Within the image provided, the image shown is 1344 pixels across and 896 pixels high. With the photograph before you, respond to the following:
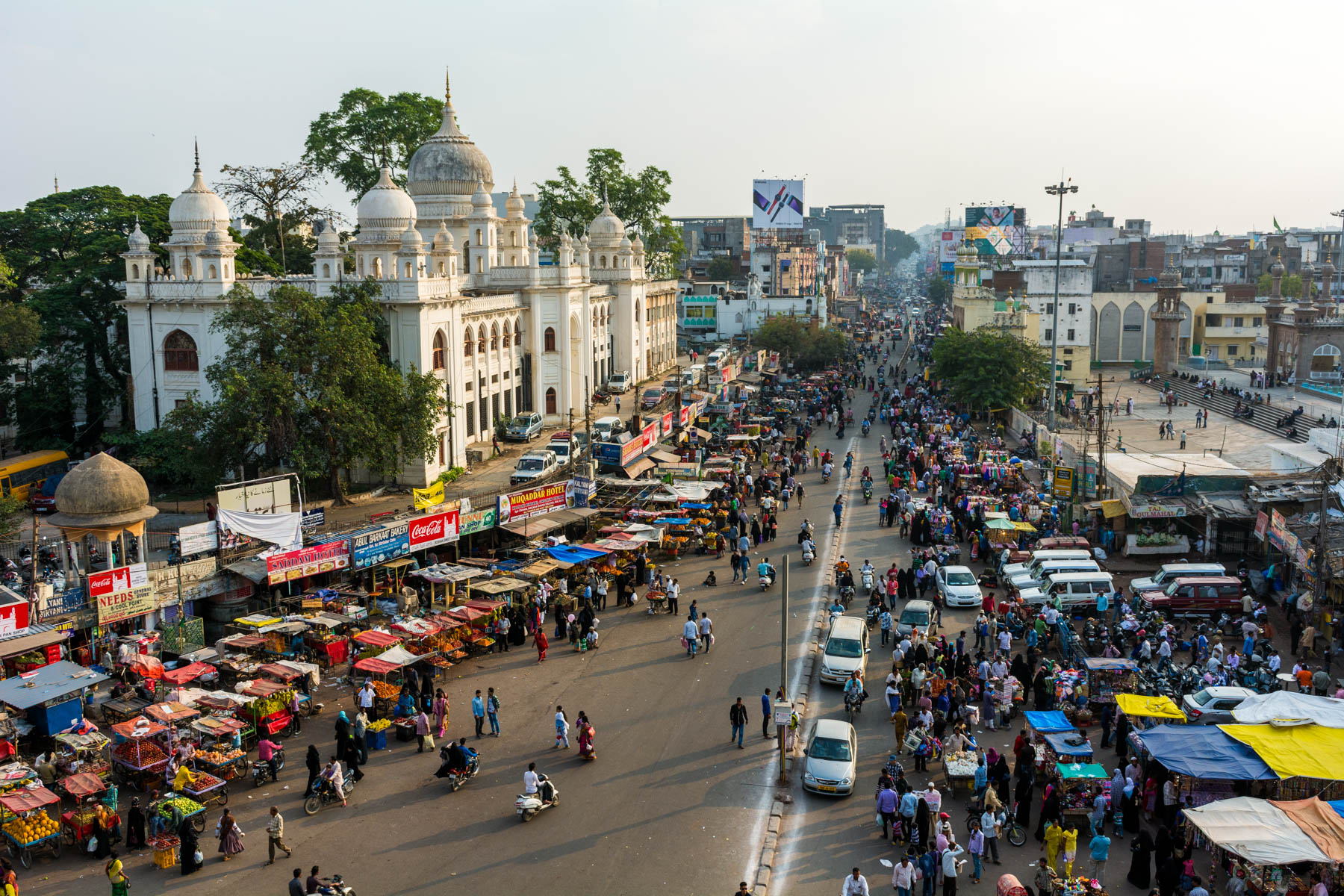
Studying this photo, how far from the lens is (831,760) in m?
16.7

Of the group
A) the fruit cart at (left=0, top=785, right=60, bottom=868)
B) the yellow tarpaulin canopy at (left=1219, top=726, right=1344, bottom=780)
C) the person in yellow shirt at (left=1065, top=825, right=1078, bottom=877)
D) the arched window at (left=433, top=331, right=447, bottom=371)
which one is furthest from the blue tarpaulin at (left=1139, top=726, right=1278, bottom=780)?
the arched window at (left=433, top=331, right=447, bottom=371)

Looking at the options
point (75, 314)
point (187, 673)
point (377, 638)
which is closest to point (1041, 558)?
point (377, 638)

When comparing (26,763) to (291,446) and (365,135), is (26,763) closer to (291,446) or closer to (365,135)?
(291,446)

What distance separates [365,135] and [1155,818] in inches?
1887

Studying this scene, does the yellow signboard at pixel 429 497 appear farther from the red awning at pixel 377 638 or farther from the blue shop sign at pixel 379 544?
the red awning at pixel 377 638

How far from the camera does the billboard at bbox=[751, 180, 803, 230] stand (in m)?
112

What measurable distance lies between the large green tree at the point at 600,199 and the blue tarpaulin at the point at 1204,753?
52.0 m

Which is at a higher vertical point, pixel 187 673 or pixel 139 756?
pixel 187 673

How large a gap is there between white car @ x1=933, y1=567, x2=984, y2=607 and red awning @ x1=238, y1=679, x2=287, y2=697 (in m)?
14.6

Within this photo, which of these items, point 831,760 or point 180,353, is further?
point 180,353

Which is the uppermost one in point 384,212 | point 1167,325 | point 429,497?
point 384,212

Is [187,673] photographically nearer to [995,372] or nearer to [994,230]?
[995,372]

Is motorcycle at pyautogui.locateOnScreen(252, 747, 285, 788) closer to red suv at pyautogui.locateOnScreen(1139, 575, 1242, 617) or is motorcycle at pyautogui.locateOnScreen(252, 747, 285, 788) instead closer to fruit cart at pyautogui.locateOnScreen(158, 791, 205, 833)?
fruit cart at pyautogui.locateOnScreen(158, 791, 205, 833)

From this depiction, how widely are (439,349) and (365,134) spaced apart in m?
20.2
